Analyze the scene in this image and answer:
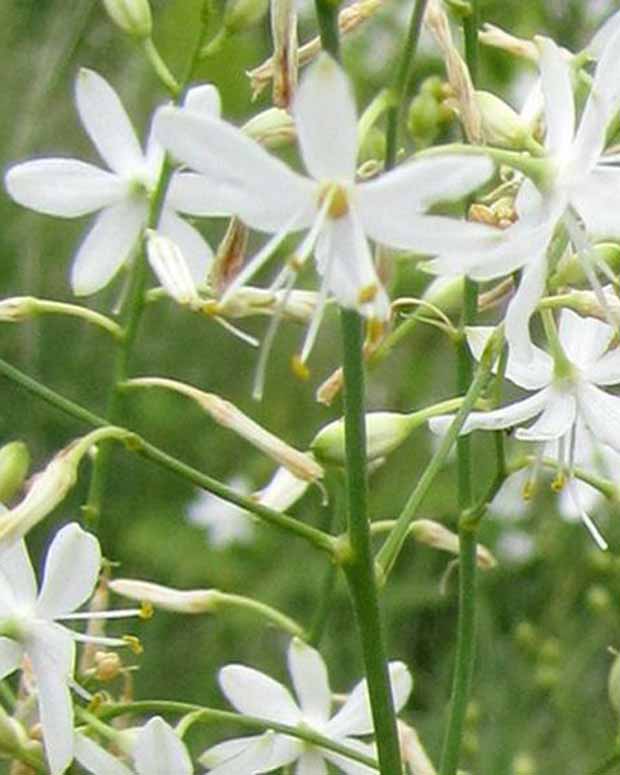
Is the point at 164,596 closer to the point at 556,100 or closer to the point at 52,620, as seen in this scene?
the point at 52,620

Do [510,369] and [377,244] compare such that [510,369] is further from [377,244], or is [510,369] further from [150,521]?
[150,521]

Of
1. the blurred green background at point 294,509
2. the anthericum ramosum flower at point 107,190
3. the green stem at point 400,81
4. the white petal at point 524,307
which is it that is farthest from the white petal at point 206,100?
the blurred green background at point 294,509

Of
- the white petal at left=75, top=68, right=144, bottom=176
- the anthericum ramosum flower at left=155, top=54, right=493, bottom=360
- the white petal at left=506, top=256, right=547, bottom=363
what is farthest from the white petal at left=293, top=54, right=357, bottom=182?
the white petal at left=75, top=68, right=144, bottom=176

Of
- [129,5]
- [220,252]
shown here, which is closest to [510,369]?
[220,252]

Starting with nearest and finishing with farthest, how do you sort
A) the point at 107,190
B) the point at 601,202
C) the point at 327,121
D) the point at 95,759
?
the point at 327,121, the point at 601,202, the point at 95,759, the point at 107,190

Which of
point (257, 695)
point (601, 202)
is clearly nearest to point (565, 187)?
point (601, 202)

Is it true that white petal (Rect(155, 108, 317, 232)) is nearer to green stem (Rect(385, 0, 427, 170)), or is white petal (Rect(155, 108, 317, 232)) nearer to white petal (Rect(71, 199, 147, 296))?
green stem (Rect(385, 0, 427, 170))

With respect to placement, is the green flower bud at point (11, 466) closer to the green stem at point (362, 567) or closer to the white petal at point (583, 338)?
the green stem at point (362, 567)
